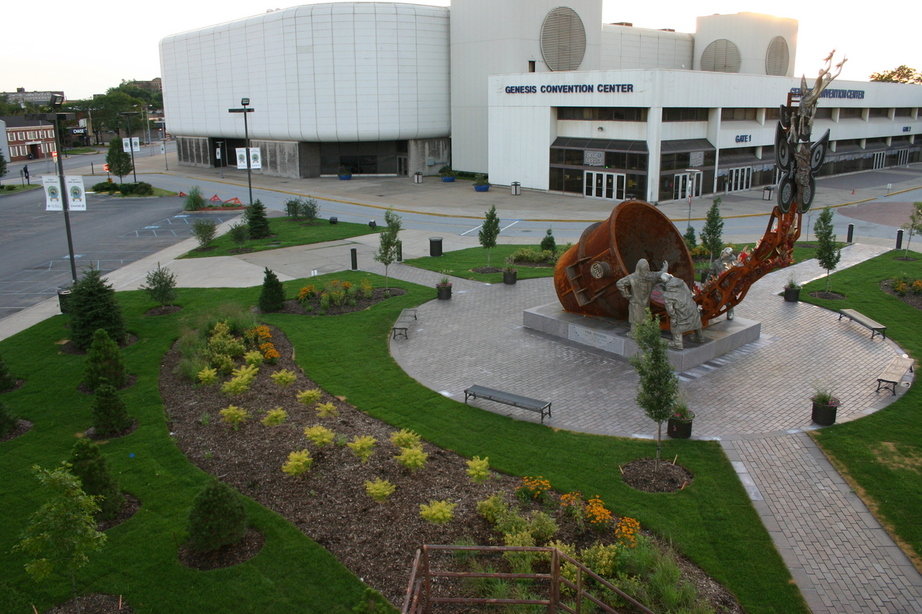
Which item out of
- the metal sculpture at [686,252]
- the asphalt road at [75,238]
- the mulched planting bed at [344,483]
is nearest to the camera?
the mulched planting bed at [344,483]

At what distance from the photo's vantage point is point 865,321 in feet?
68.4

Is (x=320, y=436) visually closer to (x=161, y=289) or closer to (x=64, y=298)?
(x=161, y=289)

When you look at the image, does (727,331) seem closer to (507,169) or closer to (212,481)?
(212,481)

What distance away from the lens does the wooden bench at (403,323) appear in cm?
2089

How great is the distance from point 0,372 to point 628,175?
38996 millimetres

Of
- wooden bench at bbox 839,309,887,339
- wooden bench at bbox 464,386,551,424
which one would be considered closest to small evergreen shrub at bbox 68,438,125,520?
wooden bench at bbox 464,386,551,424

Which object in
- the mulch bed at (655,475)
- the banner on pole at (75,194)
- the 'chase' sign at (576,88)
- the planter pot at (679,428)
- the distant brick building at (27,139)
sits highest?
the 'chase' sign at (576,88)

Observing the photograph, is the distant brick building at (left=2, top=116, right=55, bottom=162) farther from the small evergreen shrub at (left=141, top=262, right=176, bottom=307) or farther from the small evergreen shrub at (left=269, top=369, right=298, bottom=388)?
the small evergreen shrub at (left=269, top=369, right=298, bottom=388)

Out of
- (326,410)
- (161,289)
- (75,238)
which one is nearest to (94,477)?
(326,410)

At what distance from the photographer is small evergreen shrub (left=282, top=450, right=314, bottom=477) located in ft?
40.5

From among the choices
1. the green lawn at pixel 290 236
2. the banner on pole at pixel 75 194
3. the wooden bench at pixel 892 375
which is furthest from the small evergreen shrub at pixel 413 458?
the green lawn at pixel 290 236

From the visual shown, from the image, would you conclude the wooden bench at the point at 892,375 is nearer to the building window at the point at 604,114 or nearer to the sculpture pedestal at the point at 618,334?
the sculpture pedestal at the point at 618,334

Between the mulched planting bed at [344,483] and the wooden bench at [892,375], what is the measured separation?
29.7 feet

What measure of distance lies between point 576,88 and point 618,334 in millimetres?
32709
